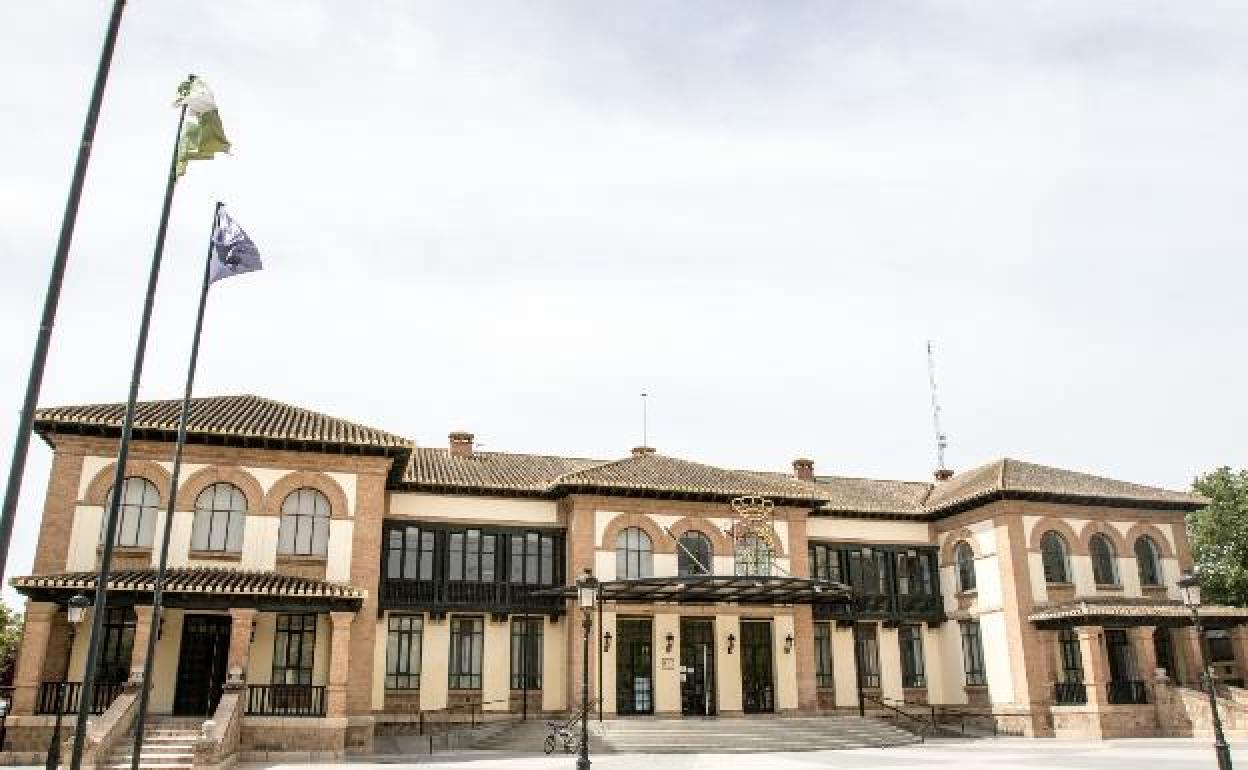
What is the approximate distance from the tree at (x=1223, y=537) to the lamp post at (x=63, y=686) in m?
44.7

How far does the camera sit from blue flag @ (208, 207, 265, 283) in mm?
17375

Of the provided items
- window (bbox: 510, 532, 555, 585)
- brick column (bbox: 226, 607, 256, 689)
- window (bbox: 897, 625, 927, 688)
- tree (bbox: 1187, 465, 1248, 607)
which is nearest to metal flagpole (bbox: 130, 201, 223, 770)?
brick column (bbox: 226, 607, 256, 689)

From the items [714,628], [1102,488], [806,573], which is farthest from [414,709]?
[1102,488]

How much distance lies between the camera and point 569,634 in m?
30.2

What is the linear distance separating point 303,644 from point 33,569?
22.9 feet

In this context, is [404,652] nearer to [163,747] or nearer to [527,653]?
[527,653]

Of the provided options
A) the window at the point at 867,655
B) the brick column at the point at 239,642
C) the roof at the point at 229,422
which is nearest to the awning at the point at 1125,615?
the window at the point at 867,655

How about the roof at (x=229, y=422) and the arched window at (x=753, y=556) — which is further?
the arched window at (x=753, y=556)

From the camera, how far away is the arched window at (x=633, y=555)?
1224 inches

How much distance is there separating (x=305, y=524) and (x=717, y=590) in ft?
41.4

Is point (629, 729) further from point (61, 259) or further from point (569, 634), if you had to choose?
point (61, 259)

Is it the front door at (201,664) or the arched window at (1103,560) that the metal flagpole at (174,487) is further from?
the arched window at (1103,560)

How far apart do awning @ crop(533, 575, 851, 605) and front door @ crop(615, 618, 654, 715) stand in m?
1.05

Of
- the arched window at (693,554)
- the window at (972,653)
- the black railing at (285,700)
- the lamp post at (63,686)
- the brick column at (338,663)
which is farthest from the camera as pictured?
the window at (972,653)
